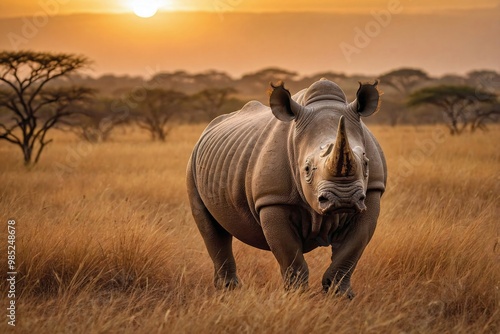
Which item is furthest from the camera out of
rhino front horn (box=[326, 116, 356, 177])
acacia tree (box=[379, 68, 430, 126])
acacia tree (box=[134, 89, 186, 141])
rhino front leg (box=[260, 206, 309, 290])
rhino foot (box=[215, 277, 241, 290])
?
acacia tree (box=[379, 68, 430, 126])

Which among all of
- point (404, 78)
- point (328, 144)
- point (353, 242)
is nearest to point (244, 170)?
point (353, 242)

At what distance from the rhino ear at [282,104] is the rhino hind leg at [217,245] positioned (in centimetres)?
149

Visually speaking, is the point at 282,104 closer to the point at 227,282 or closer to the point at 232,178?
the point at 232,178

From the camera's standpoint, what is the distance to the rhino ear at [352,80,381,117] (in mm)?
3688

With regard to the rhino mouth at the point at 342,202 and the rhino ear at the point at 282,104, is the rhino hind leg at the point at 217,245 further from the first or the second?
the rhino mouth at the point at 342,202

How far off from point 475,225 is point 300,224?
2.16m

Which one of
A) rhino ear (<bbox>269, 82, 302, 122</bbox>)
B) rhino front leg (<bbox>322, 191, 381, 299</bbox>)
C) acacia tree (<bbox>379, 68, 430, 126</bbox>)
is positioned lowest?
rhino front leg (<bbox>322, 191, 381, 299</bbox>)

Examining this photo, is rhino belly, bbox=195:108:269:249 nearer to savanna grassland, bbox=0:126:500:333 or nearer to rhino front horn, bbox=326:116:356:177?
savanna grassland, bbox=0:126:500:333

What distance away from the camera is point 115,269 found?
482 centimetres

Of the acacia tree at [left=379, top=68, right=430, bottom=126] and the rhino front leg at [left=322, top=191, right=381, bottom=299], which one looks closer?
the rhino front leg at [left=322, top=191, right=381, bottom=299]

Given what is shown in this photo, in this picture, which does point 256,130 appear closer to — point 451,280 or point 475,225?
point 451,280

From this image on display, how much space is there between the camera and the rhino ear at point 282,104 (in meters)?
3.68

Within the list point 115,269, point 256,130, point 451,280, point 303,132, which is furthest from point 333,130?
point 115,269

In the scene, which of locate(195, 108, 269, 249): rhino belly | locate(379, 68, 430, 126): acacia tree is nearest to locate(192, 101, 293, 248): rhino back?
locate(195, 108, 269, 249): rhino belly
